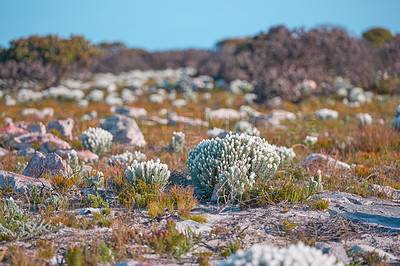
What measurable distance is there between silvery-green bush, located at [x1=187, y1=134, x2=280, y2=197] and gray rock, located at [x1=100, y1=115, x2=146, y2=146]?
427 centimetres

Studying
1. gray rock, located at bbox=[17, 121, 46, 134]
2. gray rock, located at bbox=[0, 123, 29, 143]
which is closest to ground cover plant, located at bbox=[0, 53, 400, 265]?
gray rock, located at bbox=[0, 123, 29, 143]

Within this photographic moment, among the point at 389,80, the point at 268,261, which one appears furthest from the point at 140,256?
the point at 389,80

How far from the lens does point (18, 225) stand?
4516 mm

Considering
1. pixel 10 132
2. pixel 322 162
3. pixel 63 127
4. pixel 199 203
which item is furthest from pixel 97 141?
pixel 322 162

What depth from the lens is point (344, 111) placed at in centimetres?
1867

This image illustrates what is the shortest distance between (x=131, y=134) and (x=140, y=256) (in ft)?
22.0

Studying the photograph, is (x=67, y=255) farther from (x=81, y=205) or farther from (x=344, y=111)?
(x=344, y=111)

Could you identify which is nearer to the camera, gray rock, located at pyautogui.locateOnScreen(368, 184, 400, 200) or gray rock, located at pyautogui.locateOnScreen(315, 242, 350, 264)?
gray rock, located at pyautogui.locateOnScreen(315, 242, 350, 264)

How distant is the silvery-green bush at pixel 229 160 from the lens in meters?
5.79

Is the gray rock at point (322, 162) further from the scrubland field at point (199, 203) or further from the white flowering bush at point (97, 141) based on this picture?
the white flowering bush at point (97, 141)

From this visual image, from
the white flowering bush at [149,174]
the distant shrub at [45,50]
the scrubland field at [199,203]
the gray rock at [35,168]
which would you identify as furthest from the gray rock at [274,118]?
the distant shrub at [45,50]

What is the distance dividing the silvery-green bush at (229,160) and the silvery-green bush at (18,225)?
2.41 m

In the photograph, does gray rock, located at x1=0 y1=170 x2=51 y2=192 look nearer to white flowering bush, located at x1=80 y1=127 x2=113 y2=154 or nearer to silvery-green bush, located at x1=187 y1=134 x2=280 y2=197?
silvery-green bush, located at x1=187 y1=134 x2=280 y2=197

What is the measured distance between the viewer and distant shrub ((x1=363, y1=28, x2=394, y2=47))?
4033 centimetres
